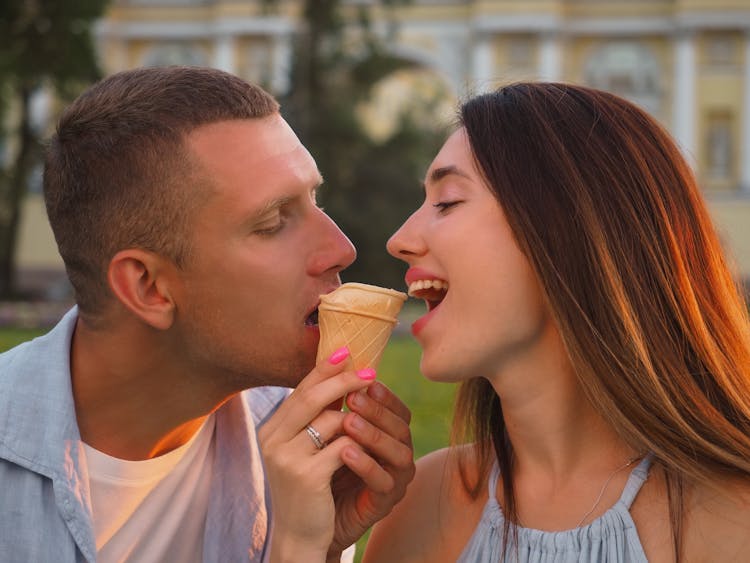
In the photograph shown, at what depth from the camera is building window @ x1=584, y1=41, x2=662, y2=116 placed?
36562mm

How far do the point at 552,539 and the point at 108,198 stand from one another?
53.8 inches

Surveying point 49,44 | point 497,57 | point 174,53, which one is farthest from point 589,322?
point 174,53

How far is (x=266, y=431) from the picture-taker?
241 centimetres

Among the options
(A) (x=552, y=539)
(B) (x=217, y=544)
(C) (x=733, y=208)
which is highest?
(A) (x=552, y=539)

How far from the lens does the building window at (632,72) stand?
36.6 meters

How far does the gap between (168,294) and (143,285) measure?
67 mm

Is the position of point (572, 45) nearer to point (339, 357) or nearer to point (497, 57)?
point (497, 57)

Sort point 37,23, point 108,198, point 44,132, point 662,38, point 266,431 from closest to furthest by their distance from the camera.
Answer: point 266,431
point 108,198
point 37,23
point 44,132
point 662,38

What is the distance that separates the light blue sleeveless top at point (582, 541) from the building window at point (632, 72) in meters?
35.5

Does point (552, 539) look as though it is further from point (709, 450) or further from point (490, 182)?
point (490, 182)

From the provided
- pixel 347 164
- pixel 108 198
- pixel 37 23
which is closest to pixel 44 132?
pixel 37 23

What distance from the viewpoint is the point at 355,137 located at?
24.1m

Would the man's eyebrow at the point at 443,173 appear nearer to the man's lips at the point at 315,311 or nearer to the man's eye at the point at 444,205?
the man's eye at the point at 444,205

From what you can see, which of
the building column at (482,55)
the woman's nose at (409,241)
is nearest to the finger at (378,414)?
the woman's nose at (409,241)
